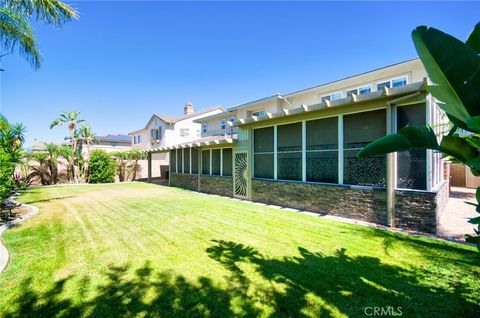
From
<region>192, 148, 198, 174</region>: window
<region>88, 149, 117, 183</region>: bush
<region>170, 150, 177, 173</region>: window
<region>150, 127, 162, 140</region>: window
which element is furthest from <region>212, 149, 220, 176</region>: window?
<region>150, 127, 162, 140</region>: window

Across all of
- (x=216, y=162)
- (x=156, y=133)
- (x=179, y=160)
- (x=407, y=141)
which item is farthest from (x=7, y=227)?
(x=156, y=133)

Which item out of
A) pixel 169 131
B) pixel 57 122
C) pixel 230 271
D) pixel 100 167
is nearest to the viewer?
pixel 230 271

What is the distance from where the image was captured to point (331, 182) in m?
8.96

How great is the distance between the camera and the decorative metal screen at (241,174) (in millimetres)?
12742

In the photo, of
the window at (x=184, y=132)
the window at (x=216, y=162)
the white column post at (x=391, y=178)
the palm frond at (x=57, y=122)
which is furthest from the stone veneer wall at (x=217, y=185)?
the palm frond at (x=57, y=122)

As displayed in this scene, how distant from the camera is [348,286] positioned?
3.80 meters

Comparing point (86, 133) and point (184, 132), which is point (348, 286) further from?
point (86, 133)

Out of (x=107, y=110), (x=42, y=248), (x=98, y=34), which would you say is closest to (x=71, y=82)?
(x=98, y=34)

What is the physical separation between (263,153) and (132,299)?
30.1ft

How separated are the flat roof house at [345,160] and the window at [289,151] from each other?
5 cm

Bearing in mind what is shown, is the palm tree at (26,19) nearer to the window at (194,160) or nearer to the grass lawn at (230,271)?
the grass lawn at (230,271)

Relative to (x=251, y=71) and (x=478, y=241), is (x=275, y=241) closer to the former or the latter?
(x=478, y=241)

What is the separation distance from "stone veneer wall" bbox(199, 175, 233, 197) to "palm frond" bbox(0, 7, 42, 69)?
10.6 meters

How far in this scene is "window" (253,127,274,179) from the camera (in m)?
11.4
